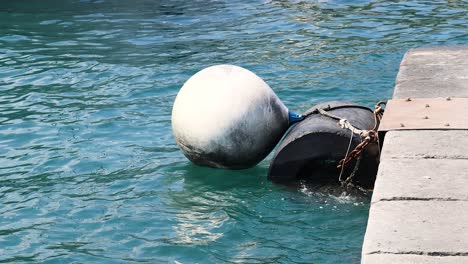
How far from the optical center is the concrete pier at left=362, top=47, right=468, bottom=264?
4.63 meters

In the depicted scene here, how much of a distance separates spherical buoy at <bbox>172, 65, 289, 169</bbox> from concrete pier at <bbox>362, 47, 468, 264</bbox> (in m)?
1.27

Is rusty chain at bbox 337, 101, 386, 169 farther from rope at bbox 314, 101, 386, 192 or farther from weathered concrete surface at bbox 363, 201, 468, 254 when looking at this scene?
weathered concrete surface at bbox 363, 201, 468, 254

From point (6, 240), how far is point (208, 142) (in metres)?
1.78

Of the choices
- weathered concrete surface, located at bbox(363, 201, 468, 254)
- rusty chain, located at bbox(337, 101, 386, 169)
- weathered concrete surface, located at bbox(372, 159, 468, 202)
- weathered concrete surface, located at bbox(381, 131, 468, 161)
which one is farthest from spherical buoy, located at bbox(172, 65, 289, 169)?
weathered concrete surface, located at bbox(363, 201, 468, 254)

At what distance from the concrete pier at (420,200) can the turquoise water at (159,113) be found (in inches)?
28.4

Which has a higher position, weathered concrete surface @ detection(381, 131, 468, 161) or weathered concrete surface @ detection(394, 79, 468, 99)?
weathered concrete surface @ detection(381, 131, 468, 161)

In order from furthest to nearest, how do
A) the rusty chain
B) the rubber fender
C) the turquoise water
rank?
the rubber fender < the rusty chain < the turquoise water

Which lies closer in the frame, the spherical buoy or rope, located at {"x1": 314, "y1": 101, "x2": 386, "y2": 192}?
rope, located at {"x1": 314, "y1": 101, "x2": 386, "y2": 192}

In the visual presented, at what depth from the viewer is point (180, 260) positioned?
20.3 ft

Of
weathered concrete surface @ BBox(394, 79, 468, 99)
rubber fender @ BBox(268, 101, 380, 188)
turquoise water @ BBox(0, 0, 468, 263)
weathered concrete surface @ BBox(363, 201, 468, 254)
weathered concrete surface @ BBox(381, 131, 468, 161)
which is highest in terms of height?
weathered concrete surface @ BBox(363, 201, 468, 254)

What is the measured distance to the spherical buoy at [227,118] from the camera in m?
7.32

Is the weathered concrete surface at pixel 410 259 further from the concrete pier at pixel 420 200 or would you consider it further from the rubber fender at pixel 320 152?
the rubber fender at pixel 320 152

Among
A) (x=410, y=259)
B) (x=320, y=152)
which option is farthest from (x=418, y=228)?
(x=320, y=152)

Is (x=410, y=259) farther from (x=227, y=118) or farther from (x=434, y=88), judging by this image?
(x=434, y=88)
